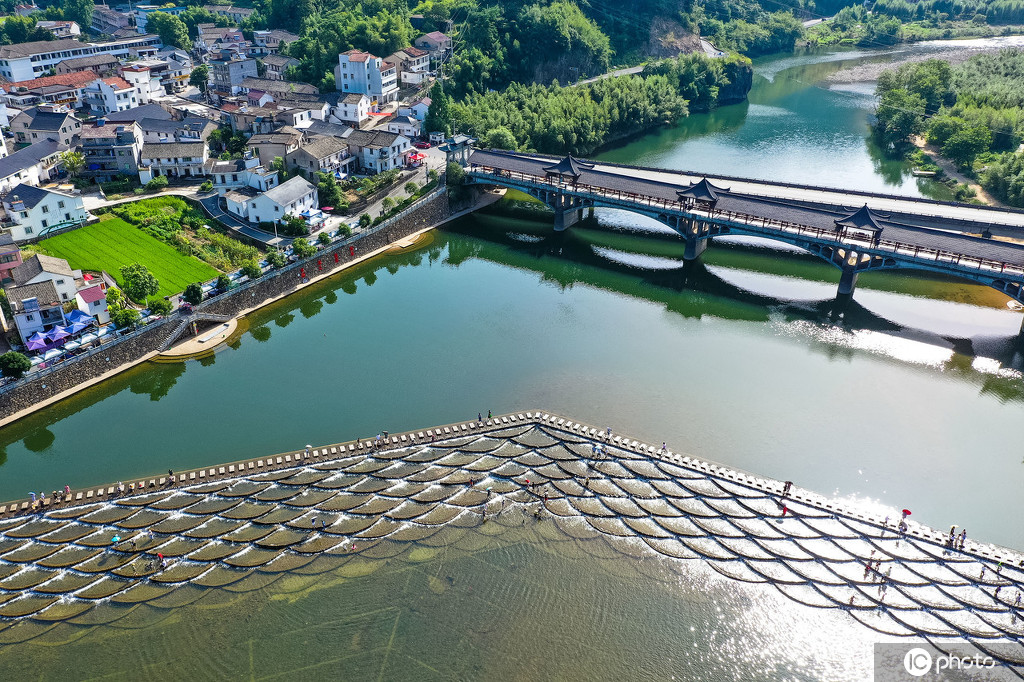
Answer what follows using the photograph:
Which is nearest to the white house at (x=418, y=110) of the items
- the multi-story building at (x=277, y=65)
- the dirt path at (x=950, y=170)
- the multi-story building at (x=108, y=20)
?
the multi-story building at (x=277, y=65)

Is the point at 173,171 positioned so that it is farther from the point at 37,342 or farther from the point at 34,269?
the point at 37,342

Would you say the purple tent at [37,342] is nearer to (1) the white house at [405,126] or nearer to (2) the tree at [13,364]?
(2) the tree at [13,364]

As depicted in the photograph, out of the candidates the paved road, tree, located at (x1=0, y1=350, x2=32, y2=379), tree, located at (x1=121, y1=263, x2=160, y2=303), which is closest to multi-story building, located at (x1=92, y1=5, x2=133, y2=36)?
the paved road

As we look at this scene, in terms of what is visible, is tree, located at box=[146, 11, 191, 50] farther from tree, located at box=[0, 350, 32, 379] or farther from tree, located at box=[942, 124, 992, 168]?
tree, located at box=[942, 124, 992, 168]

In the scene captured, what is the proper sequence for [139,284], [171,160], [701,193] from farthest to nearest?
[171,160] → [701,193] → [139,284]

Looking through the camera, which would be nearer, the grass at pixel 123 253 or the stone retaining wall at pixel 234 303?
the stone retaining wall at pixel 234 303

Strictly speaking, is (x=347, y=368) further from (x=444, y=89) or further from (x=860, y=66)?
(x=860, y=66)

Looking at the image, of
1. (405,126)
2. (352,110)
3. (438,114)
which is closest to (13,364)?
(405,126)
